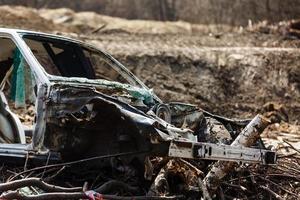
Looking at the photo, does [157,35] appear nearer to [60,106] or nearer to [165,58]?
[165,58]

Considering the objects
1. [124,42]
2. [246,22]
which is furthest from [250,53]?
[246,22]

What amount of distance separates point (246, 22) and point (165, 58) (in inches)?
384

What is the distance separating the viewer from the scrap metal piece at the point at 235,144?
6461mm

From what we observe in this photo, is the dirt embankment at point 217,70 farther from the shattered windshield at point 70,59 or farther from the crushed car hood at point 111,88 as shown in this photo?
the crushed car hood at point 111,88

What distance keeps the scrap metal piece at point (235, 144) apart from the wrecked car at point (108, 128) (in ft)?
0.03

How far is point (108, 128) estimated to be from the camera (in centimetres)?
654

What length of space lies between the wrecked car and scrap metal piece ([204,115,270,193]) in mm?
10

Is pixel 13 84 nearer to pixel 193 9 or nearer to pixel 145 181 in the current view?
pixel 145 181

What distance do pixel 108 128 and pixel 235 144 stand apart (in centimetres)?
126

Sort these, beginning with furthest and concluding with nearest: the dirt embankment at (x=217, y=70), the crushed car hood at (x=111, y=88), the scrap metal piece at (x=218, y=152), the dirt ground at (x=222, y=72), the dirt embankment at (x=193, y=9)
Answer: the dirt embankment at (x=193, y=9)
the dirt embankment at (x=217, y=70)
the dirt ground at (x=222, y=72)
the crushed car hood at (x=111, y=88)
the scrap metal piece at (x=218, y=152)

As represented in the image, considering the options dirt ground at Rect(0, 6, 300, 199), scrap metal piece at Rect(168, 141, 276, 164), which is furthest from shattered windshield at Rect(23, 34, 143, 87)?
dirt ground at Rect(0, 6, 300, 199)

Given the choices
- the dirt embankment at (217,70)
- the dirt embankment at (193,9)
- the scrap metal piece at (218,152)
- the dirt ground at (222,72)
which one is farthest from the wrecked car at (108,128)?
the dirt embankment at (193,9)

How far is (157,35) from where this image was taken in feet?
66.2

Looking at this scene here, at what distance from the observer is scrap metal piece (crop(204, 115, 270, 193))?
21.2ft
